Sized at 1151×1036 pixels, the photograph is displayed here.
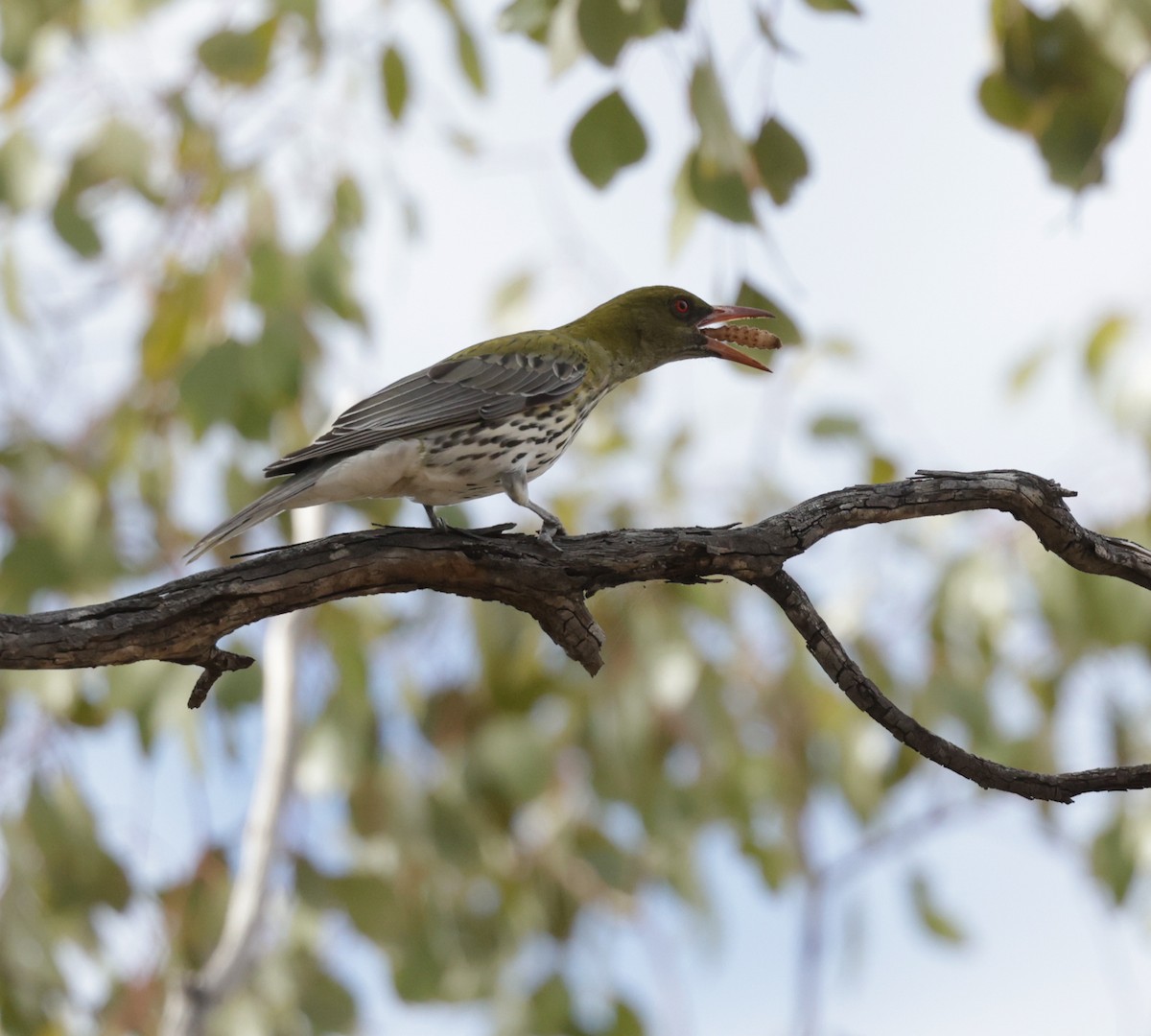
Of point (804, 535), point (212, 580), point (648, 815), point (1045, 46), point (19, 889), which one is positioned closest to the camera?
point (212, 580)

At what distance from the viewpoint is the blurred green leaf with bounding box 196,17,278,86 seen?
15.7ft

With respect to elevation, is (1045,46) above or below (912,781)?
above

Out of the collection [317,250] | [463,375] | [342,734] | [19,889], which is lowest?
[19,889]

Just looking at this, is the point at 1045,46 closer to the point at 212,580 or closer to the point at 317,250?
the point at 212,580

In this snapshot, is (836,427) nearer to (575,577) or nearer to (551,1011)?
(551,1011)

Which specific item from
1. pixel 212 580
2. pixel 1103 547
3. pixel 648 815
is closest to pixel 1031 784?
pixel 1103 547

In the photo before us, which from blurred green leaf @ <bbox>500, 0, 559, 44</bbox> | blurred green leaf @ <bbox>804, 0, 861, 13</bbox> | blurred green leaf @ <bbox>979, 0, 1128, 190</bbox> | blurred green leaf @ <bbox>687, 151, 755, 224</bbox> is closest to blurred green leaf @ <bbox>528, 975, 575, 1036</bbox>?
blurred green leaf @ <bbox>687, 151, 755, 224</bbox>

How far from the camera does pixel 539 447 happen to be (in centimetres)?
408

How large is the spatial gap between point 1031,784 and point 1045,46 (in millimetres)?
2173

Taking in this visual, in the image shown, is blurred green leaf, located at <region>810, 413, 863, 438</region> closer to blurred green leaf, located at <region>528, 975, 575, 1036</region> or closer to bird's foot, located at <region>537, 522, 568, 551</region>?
blurred green leaf, located at <region>528, 975, 575, 1036</region>

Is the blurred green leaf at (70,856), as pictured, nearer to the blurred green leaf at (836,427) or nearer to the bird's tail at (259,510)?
the bird's tail at (259,510)

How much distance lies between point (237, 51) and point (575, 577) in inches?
107

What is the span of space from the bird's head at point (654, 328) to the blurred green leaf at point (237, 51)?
1.41 meters

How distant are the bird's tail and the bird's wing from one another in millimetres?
45
